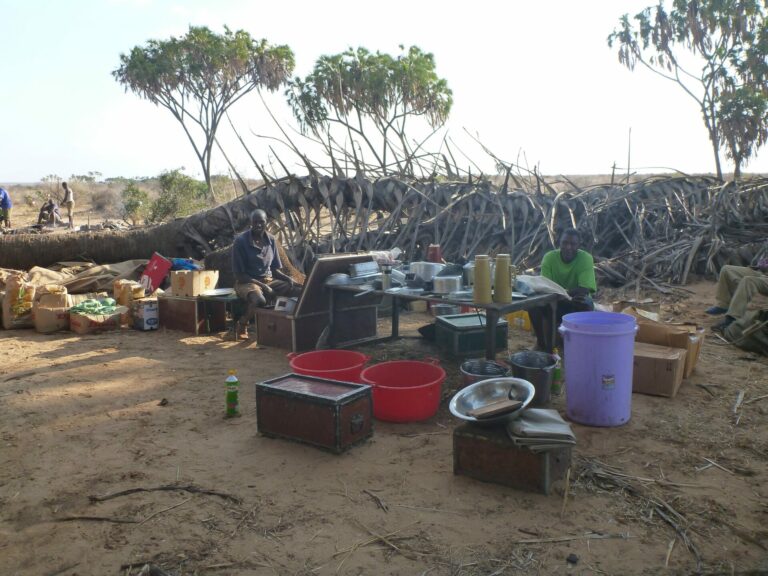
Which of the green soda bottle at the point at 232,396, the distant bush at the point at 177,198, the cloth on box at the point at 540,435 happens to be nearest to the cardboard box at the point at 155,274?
the green soda bottle at the point at 232,396

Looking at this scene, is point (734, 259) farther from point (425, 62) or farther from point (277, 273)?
point (425, 62)

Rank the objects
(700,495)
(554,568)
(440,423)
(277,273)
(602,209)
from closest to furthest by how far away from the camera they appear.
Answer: (554,568)
(700,495)
(440,423)
(277,273)
(602,209)

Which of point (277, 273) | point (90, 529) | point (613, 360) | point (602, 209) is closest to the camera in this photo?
point (90, 529)

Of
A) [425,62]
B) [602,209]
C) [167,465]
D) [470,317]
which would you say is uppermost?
[425,62]

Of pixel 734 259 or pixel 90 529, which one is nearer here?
pixel 90 529

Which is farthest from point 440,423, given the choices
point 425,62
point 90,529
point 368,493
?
point 425,62

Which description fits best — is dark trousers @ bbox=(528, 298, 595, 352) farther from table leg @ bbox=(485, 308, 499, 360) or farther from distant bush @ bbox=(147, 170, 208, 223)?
distant bush @ bbox=(147, 170, 208, 223)

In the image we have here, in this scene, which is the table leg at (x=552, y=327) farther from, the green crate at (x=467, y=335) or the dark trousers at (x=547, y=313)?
the green crate at (x=467, y=335)

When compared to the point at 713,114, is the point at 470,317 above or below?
below

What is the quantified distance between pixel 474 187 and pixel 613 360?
6841mm

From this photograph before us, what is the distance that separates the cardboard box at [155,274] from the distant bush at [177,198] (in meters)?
8.10

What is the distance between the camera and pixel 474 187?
10.2m

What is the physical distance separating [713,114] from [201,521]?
686 inches

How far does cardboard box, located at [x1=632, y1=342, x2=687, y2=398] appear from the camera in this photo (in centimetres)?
443
